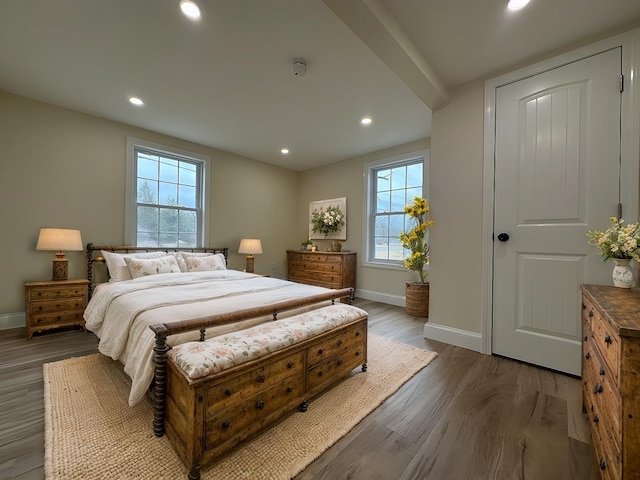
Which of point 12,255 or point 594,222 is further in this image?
point 12,255

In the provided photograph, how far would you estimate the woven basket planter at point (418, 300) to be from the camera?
373cm

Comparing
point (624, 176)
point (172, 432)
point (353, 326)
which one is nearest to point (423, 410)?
point (353, 326)

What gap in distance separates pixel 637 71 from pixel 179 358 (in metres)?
3.47

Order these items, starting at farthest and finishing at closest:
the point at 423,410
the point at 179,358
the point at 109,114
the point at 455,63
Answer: the point at 109,114, the point at 455,63, the point at 423,410, the point at 179,358

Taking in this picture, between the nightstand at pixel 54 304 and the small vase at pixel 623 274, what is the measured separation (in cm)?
476

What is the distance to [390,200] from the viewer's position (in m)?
4.71

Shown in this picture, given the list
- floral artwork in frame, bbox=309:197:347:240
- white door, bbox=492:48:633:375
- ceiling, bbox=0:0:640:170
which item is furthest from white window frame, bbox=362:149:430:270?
white door, bbox=492:48:633:375

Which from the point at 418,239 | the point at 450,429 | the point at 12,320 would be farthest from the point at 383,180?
the point at 12,320

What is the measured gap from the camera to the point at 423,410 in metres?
1.74

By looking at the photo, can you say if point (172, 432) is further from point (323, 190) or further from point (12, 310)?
point (323, 190)

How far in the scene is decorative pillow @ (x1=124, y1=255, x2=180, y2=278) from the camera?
316 cm

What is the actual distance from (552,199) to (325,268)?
3360mm

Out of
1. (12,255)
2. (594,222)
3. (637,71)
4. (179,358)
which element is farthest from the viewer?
(12,255)

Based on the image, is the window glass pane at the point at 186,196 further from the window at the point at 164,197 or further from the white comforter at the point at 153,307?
the white comforter at the point at 153,307
